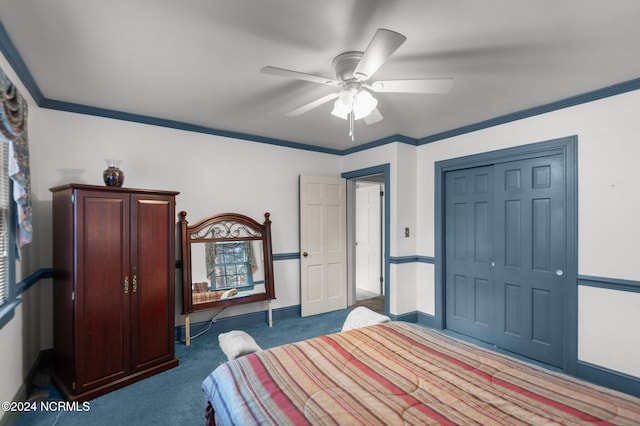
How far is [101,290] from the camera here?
245cm

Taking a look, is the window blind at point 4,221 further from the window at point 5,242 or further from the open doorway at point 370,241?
the open doorway at point 370,241

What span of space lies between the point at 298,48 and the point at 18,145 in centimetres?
185

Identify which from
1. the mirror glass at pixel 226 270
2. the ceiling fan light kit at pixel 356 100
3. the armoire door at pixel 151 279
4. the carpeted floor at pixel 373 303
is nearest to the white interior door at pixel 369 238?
the carpeted floor at pixel 373 303

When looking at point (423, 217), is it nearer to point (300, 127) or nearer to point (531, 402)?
point (300, 127)

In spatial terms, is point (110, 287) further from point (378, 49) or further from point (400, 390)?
point (378, 49)

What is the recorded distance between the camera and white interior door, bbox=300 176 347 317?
14.2ft

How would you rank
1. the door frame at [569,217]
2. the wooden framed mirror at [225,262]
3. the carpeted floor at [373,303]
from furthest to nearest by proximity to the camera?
the carpeted floor at [373,303] < the wooden framed mirror at [225,262] < the door frame at [569,217]

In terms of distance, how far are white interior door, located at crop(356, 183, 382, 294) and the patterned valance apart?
472cm

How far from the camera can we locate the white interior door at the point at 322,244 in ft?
14.2

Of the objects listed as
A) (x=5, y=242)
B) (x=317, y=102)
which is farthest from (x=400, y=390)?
(x=5, y=242)

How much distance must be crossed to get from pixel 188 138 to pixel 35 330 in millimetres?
2255

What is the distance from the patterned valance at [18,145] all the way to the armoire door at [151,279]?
2.15 ft

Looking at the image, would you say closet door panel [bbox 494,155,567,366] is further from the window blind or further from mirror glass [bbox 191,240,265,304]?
the window blind

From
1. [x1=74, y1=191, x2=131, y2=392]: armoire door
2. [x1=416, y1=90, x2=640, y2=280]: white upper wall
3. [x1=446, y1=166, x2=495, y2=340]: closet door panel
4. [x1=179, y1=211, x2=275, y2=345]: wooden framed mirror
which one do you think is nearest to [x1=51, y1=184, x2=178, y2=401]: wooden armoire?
[x1=74, y1=191, x2=131, y2=392]: armoire door
